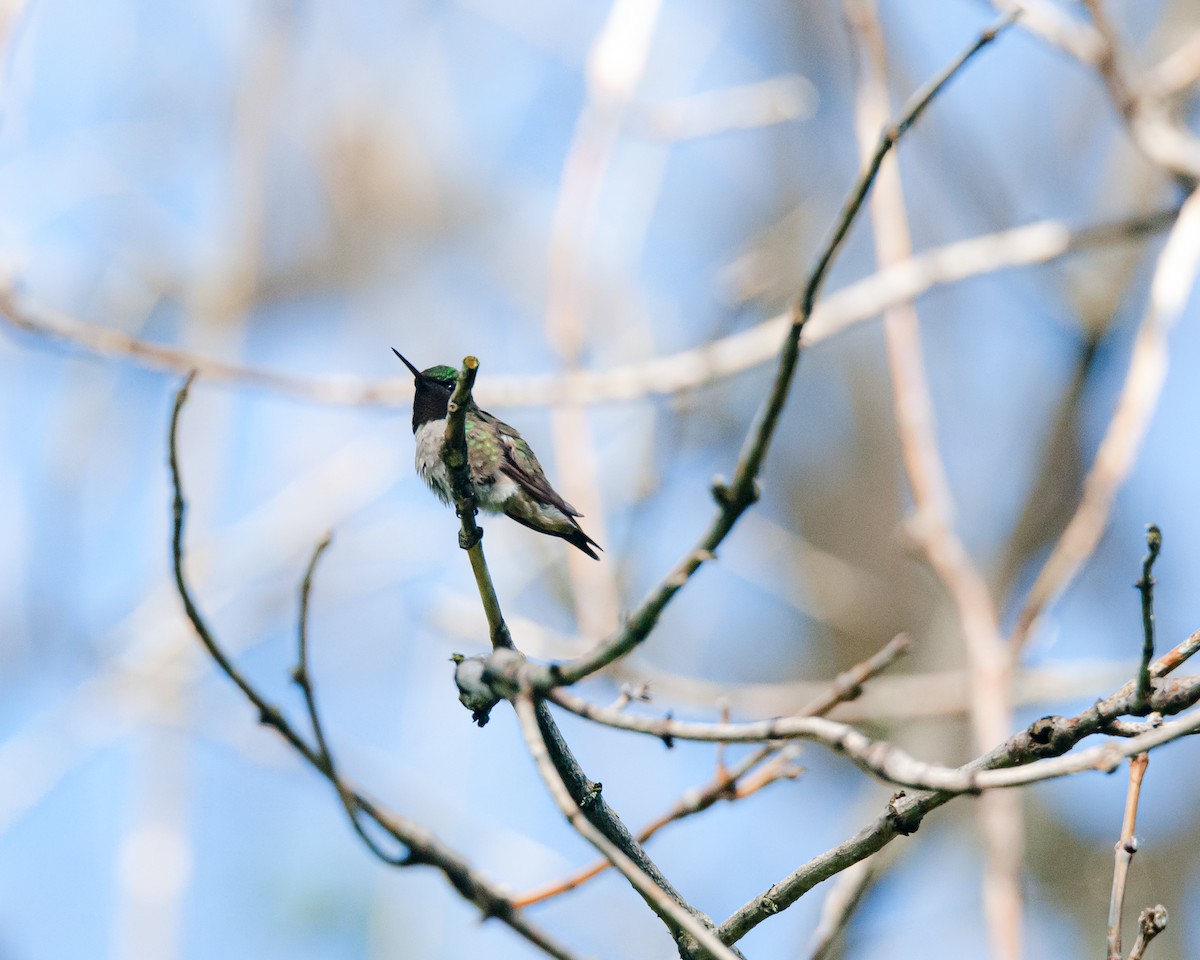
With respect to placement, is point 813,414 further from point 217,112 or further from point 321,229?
point 217,112

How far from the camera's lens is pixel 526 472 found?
14.2 ft

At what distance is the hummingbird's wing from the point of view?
13.6 ft

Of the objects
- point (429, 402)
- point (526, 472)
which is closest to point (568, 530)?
point (526, 472)

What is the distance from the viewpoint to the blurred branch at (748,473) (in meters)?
1.57

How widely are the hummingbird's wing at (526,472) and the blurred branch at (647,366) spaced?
1.34 feet

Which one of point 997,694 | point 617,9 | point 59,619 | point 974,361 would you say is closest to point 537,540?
point 59,619

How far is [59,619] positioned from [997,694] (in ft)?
17.6

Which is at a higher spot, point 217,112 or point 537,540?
point 217,112

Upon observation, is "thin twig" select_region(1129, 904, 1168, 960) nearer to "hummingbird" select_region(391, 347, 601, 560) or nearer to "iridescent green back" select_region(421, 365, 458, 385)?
"hummingbird" select_region(391, 347, 601, 560)

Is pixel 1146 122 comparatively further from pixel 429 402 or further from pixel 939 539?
pixel 429 402

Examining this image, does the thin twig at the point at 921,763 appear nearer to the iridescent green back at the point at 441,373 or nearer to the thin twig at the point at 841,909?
the thin twig at the point at 841,909

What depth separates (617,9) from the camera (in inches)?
214

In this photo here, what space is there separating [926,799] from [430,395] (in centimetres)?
335

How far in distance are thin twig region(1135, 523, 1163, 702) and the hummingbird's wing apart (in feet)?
→ 7.88
